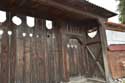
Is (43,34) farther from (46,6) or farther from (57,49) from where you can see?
Result: (46,6)

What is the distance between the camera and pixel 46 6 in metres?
4.00

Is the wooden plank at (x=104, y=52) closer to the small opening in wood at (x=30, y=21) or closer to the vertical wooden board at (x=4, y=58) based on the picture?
the small opening in wood at (x=30, y=21)

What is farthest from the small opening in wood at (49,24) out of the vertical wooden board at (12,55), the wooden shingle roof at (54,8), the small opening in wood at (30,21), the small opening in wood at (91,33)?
the small opening in wood at (91,33)

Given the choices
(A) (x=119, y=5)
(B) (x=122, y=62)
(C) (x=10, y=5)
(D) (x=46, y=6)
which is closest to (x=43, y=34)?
(D) (x=46, y=6)

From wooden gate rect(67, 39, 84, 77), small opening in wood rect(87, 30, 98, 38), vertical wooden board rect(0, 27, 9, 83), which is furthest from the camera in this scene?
small opening in wood rect(87, 30, 98, 38)

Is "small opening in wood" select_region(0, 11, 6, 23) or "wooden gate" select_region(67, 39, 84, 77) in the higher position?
"small opening in wood" select_region(0, 11, 6, 23)

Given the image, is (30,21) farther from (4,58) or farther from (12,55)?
(4,58)

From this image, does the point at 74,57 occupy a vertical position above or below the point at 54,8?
below

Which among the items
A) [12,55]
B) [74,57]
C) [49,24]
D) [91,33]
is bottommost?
[74,57]

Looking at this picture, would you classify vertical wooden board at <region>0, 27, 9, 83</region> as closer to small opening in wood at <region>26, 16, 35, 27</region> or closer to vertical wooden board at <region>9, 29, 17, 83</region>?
vertical wooden board at <region>9, 29, 17, 83</region>

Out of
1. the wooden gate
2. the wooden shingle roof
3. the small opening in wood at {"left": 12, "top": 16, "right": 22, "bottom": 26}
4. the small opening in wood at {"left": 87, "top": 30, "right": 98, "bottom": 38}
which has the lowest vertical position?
the wooden gate

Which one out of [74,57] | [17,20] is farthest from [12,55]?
[74,57]

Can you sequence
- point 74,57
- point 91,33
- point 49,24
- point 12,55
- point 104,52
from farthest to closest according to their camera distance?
point 91,33
point 74,57
point 104,52
point 49,24
point 12,55

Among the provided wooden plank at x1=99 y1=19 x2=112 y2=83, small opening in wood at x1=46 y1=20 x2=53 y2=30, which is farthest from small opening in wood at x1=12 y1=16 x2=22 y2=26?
wooden plank at x1=99 y1=19 x2=112 y2=83
